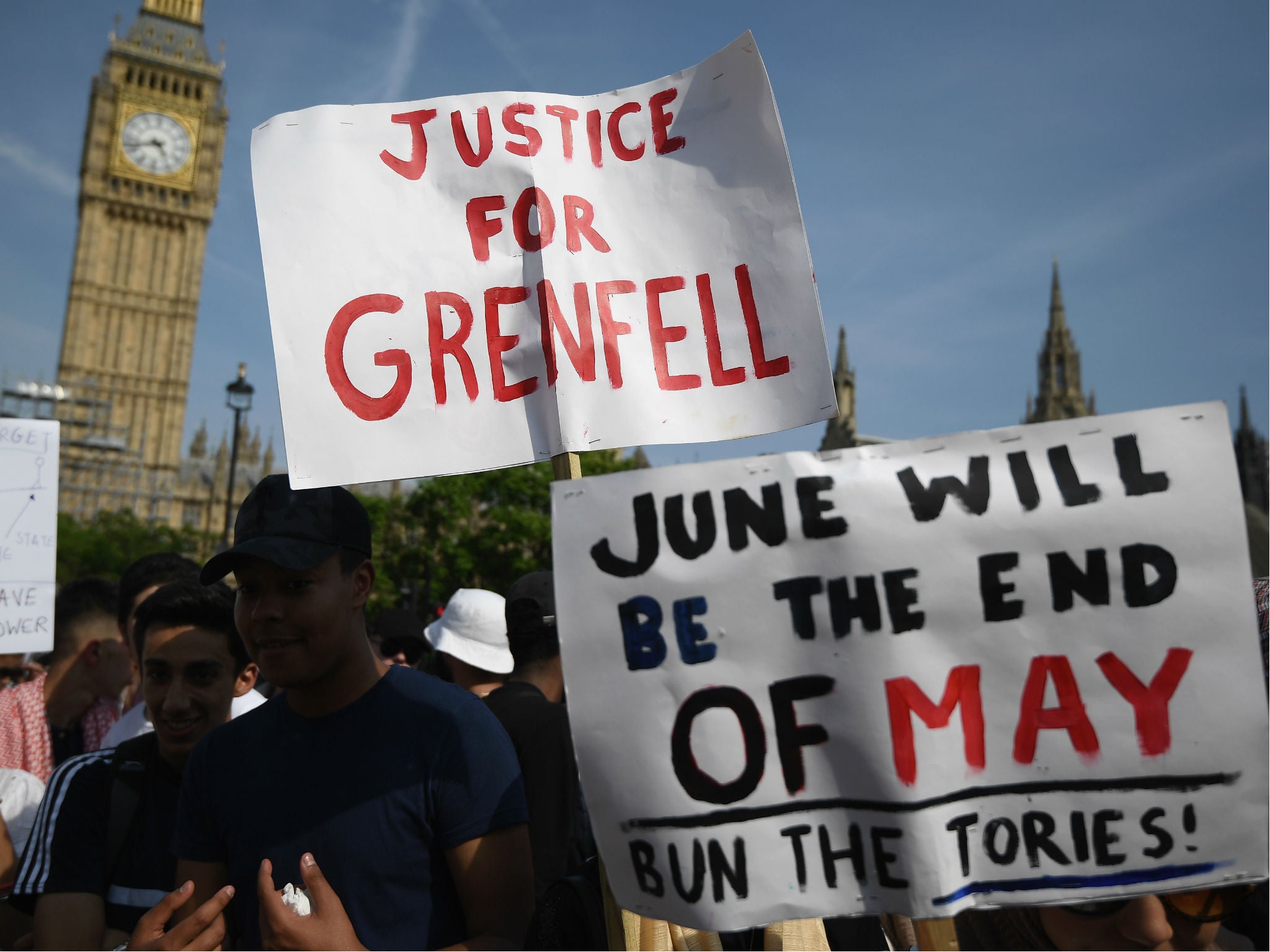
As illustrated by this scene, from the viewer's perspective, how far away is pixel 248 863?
202cm

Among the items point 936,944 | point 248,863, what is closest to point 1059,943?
point 936,944

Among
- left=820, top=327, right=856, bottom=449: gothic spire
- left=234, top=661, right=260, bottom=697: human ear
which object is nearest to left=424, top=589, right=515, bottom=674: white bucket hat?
left=234, top=661, right=260, bottom=697: human ear

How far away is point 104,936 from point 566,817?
1.34 meters

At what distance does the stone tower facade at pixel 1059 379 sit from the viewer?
74.8 meters

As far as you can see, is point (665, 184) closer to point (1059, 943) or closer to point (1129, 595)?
point (1129, 595)

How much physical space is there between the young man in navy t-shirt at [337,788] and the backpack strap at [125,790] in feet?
1.25

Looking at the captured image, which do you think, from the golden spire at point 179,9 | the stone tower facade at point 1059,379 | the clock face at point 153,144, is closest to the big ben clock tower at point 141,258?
the clock face at point 153,144

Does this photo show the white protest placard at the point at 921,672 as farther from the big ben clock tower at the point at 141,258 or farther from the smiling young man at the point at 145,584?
the big ben clock tower at the point at 141,258

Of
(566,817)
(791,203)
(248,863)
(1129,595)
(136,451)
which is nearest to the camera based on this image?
(1129,595)

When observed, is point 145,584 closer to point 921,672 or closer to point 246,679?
point 246,679

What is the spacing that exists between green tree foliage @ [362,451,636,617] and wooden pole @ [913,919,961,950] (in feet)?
112

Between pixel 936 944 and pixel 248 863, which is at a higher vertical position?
pixel 248 863

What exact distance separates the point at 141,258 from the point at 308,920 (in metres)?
77.9

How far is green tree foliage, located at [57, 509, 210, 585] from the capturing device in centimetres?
4391
